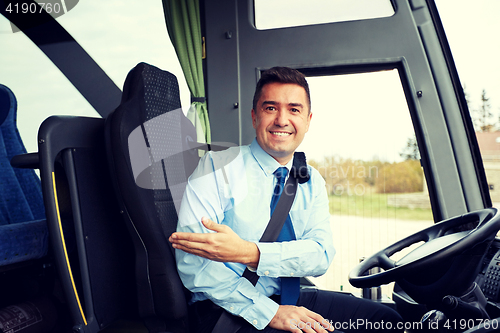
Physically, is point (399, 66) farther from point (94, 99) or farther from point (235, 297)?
point (94, 99)

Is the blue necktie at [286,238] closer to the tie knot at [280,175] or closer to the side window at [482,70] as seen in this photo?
the tie knot at [280,175]

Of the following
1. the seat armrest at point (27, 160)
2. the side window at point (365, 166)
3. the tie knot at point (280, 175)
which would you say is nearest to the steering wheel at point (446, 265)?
the tie knot at point (280, 175)

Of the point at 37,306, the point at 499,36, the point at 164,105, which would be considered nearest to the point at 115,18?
the point at 164,105

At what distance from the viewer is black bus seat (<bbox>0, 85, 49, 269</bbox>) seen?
164cm

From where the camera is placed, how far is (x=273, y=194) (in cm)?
118

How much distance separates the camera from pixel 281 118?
1.17 meters

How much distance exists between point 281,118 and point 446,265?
666 millimetres

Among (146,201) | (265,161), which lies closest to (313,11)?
(265,161)

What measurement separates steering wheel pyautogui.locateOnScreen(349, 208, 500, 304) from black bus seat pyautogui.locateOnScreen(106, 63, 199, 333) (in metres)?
0.58

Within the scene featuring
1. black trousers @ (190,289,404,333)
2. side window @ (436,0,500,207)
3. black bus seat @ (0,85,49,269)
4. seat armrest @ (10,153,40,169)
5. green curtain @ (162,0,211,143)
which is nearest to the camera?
black trousers @ (190,289,404,333)

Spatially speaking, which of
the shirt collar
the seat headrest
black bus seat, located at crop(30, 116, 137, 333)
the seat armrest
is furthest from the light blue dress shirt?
the seat headrest

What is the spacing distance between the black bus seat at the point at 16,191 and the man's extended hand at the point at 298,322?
1247 millimetres

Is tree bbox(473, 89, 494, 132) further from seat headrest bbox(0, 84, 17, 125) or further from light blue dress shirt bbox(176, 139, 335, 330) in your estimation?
seat headrest bbox(0, 84, 17, 125)

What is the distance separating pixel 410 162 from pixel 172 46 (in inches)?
62.4
